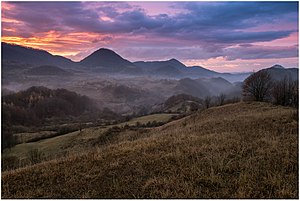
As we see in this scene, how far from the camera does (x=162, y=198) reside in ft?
24.5

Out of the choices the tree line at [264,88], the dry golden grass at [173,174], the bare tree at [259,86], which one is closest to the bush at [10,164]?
the dry golden grass at [173,174]

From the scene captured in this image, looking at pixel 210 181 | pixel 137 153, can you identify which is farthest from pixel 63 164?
pixel 210 181

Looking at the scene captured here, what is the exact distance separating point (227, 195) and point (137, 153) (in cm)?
526

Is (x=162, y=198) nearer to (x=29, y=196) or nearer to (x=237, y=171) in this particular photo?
(x=237, y=171)

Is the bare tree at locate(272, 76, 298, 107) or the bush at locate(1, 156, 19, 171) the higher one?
the bare tree at locate(272, 76, 298, 107)

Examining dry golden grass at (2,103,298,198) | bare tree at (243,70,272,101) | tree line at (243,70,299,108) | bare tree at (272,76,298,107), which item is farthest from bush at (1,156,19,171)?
bare tree at (243,70,272,101)

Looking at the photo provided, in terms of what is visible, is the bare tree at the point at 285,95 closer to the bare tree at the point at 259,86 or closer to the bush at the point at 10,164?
the bare tree at the point at 259,86

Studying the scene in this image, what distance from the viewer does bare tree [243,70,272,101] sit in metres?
58.6

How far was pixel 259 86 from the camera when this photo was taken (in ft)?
194

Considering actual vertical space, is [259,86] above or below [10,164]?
above

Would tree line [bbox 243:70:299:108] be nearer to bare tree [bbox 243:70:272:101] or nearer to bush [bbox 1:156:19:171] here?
bare tree [bbox 243:70:272:101]

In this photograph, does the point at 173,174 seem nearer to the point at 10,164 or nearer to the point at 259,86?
the point at 10,164

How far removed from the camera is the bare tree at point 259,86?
5861cm

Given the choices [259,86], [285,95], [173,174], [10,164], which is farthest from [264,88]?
[173,174]
